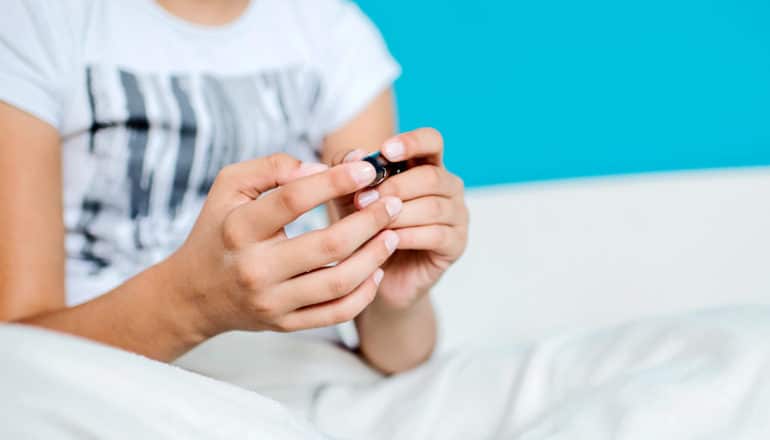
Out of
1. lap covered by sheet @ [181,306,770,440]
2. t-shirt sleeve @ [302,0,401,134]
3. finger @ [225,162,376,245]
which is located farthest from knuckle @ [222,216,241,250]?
t-shirt sleeve @ [302,0,401,134]

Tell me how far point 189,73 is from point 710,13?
4.05 feet

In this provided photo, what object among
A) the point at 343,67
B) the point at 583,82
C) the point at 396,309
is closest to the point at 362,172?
the point at 396,309

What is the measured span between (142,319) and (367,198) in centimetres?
20

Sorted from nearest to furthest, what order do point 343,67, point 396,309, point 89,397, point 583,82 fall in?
point 89,397 → point 396,309 → point 343,67 → point 583,82

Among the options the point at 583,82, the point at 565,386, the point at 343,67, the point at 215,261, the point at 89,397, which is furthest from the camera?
the point at 583,82

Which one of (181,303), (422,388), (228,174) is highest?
(228,174)

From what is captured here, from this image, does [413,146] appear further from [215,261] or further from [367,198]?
[215,261]

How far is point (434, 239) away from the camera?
2.11ft

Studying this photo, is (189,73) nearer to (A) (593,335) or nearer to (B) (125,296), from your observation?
(B) (125,296)

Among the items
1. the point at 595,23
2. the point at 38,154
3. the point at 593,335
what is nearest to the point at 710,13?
the point at 595,23

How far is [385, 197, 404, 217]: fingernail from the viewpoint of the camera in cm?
59

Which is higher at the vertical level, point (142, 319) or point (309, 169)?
point (309, 169)

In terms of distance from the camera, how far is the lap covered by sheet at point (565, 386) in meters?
0.56

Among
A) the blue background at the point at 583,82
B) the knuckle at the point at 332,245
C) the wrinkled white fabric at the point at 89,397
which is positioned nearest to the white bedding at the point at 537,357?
the wrinkled white fabric at the point at 89,397
